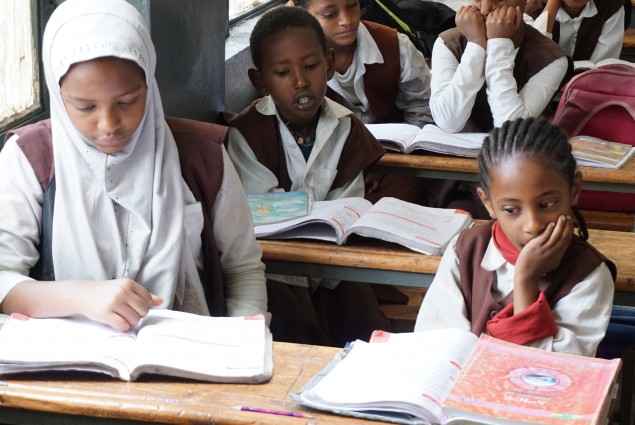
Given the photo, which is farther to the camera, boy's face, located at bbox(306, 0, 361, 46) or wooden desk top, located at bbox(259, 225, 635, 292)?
boy's face, located at bbox(306, 0, 361, 46)

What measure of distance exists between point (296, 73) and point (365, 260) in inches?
31.0

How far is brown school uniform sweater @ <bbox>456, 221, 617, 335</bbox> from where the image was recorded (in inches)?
78.8

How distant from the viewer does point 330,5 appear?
3641mm

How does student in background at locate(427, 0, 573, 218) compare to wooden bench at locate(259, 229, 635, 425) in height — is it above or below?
above

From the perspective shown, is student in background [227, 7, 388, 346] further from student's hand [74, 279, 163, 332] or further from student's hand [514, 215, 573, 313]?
student's hand [74, 279, 163, 332]

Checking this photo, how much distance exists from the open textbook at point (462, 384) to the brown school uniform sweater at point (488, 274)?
1.20 ft

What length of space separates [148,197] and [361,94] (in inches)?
73.6

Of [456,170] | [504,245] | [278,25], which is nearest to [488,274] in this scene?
[504,245]

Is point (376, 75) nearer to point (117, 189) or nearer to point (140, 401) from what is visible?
point (117, 189)

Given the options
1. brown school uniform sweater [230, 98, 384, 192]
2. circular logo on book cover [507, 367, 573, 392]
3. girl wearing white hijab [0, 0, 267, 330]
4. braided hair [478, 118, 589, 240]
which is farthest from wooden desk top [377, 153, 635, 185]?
circular logo on book cover [507, 367, 573, 392]

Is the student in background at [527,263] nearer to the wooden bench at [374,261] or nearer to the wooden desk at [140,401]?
the wooden bench at [374,261]

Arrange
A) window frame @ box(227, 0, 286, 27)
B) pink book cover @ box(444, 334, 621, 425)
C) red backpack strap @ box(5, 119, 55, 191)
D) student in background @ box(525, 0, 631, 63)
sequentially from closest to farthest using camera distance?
pink book cover @ box(444, 334, 621, 425)
red backpack strap @ box(5, 119, 55, 191)
window frame @ box(227, 0, 286, 27)
student in background @ box(525, 0, 631, 63)

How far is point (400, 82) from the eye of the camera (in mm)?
3906

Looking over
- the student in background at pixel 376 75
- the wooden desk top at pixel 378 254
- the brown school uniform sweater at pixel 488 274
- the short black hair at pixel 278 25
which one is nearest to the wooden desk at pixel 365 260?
the wooden desk top at pixel 378 254
